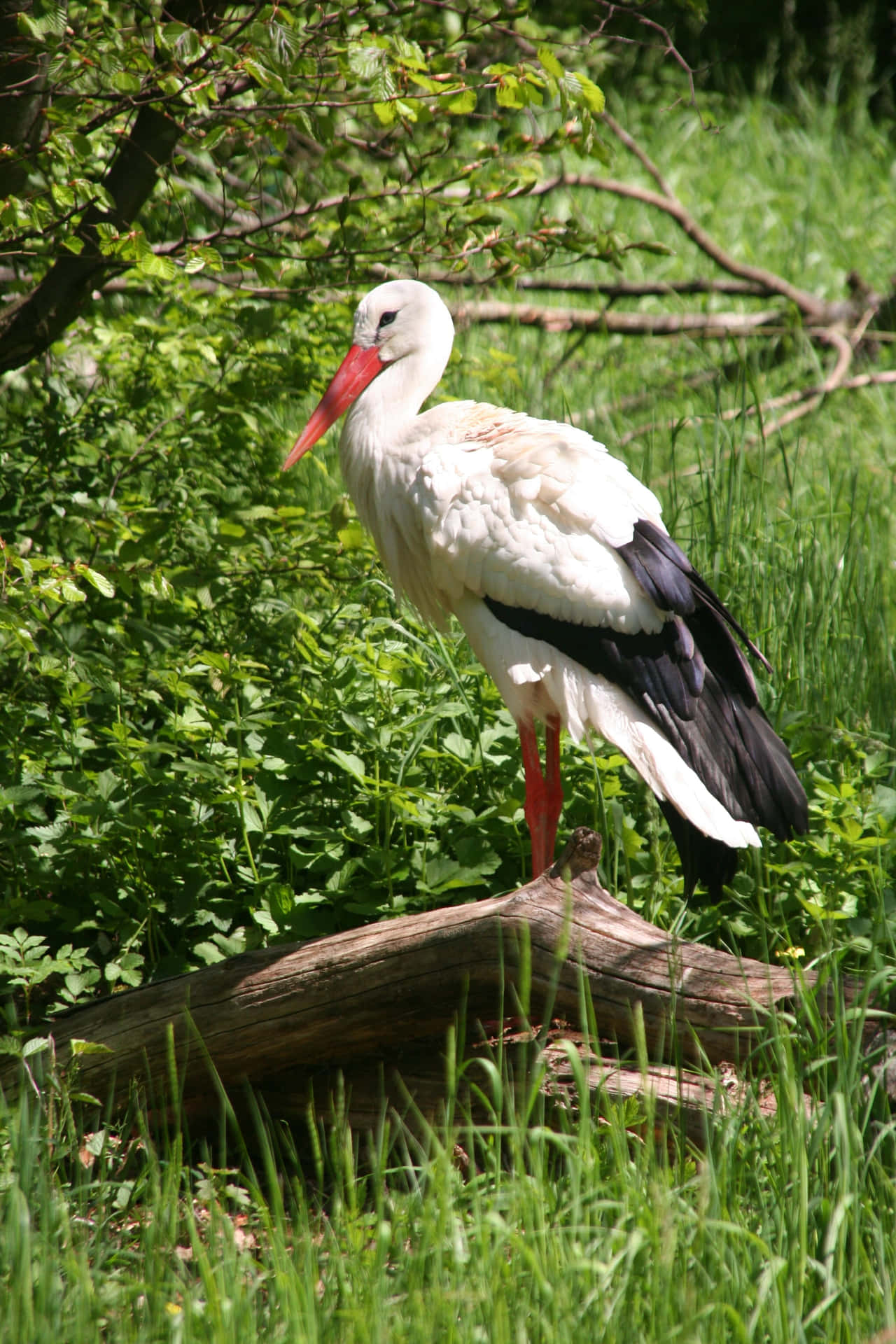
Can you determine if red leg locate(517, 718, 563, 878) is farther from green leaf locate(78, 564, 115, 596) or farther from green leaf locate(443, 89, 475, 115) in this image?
green leaf locate(443, 89, 475, 115)

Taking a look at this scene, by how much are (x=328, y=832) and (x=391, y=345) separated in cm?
131

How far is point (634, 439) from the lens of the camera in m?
5.04

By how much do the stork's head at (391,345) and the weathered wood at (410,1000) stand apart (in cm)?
140

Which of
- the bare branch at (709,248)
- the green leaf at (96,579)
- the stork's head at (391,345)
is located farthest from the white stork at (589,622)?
the bare branch at (709,248)

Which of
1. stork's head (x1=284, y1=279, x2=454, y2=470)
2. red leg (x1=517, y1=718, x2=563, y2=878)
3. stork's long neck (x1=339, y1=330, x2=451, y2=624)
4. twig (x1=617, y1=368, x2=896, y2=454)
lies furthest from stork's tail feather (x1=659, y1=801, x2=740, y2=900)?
twig (x1=617, y1=368, x2=896, y2=454)

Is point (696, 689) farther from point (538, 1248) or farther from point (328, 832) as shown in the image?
point (538, 1248)

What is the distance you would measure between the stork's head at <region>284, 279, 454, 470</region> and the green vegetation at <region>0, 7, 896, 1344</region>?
0.14 meters

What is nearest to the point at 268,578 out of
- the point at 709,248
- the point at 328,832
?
the point at 328,832

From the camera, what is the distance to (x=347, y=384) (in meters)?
3.25

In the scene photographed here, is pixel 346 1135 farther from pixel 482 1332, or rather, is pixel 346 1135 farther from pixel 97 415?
pixel 97 415

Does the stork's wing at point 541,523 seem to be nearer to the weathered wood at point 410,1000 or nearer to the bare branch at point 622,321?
the weathered wood at point 410,1000

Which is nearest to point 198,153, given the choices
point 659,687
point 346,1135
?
point 659,687

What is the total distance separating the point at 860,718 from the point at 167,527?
194cm

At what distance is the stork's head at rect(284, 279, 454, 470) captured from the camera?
10.3 ft
